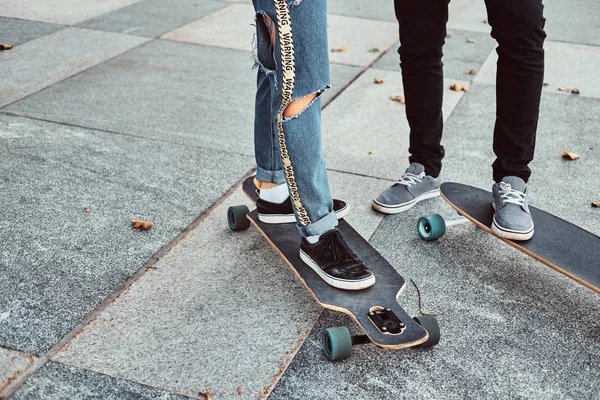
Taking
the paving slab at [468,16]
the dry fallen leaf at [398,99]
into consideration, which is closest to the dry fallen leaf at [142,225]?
the dry fallen leaf at [398,99]

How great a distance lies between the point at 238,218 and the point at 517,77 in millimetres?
1337

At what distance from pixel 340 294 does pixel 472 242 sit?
0.97m

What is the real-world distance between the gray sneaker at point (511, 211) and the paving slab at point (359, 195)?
23.4 inches

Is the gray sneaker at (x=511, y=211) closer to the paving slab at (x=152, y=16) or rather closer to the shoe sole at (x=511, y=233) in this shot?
the shoe sole at (x=511, y=233)

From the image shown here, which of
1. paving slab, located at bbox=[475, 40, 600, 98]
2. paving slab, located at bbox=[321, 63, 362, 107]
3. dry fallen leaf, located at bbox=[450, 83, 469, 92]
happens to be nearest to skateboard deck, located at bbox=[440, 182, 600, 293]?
paving slab, located at bbox=[321, 63, 362, 107]

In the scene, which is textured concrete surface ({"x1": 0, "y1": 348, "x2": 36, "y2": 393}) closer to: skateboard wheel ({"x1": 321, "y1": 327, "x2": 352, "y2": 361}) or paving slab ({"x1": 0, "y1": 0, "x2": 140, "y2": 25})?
skateboard wheel ({"x1": 321, "y1": 327, "x2": 352, "y2": 361})

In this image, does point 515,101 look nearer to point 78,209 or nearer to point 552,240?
point 552,240

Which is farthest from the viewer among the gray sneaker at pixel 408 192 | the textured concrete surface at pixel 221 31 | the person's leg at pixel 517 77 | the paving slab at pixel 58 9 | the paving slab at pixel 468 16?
the paving slab at pixel 468 16

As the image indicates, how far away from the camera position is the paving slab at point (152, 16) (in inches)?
259

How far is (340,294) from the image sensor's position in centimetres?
261

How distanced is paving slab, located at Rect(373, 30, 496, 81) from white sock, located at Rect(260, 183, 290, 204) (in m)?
3.10

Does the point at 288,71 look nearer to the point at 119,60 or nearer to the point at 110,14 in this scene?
the point at 119,60

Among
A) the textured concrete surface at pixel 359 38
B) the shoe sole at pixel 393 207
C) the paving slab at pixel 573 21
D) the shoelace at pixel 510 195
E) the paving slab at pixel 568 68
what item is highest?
the shoelace at pixel 510 195

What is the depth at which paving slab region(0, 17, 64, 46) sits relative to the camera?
19.6 ft
